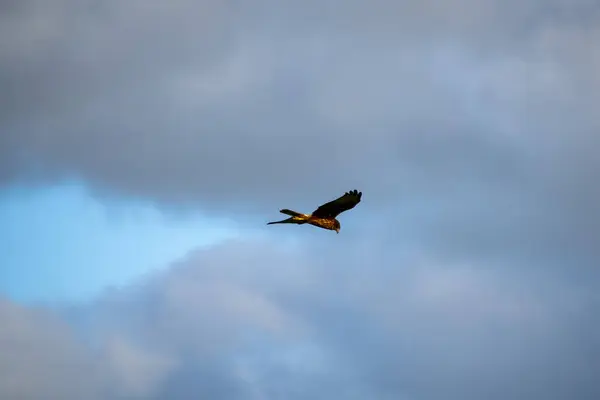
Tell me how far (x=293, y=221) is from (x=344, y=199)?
337cm

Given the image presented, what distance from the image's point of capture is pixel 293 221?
67.4m

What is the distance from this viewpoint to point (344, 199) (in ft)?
226
